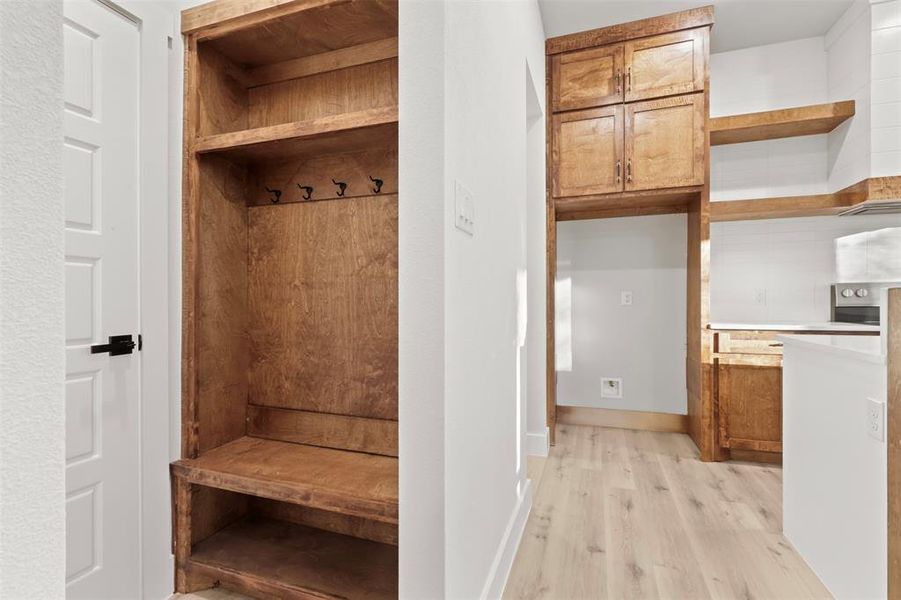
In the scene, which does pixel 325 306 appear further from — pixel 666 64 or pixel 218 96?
pixel 666 64

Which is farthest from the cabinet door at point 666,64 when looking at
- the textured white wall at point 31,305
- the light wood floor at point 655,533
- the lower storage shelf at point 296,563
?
the textured white wall at point 31,305

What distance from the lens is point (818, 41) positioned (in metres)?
3.03

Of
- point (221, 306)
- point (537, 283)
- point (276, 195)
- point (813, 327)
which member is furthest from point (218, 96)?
point (813, 327)

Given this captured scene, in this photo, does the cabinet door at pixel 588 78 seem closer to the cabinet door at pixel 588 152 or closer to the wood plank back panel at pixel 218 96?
the cabinet door at pixel 588 152

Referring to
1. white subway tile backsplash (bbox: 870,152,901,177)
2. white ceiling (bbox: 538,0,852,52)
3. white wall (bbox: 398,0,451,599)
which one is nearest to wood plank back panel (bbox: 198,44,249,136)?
white wall (bbox: 398,0,451,599)

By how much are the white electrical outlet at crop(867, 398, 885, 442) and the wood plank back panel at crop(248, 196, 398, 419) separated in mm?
1474

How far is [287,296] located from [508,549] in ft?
4.27

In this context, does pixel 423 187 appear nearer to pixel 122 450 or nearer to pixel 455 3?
pixel 455 3

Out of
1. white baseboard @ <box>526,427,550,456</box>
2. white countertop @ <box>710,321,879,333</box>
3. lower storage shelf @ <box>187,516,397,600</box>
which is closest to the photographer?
lower storage shelf @ <box>187,516,397,600</box>

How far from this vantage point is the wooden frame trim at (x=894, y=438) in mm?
1184

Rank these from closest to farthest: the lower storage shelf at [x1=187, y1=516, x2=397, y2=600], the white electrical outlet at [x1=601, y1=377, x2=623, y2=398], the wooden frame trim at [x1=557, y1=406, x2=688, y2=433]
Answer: the lower storage shelf at [x1=187, y1=516, x2=397, y2=600] → the wooden frame trim at [x1=557, y1=406, x2=688, y2=433] → the white electrical outlet at [x1=601, y1=377, x2=623, y2=398]

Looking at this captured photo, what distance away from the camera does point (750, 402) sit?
2717 millimetres

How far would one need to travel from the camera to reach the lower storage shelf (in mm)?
1472

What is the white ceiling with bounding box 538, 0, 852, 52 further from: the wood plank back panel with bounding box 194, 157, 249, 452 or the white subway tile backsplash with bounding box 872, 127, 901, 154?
the wood plank back panel with bounding box 194, 157, 249, 452
